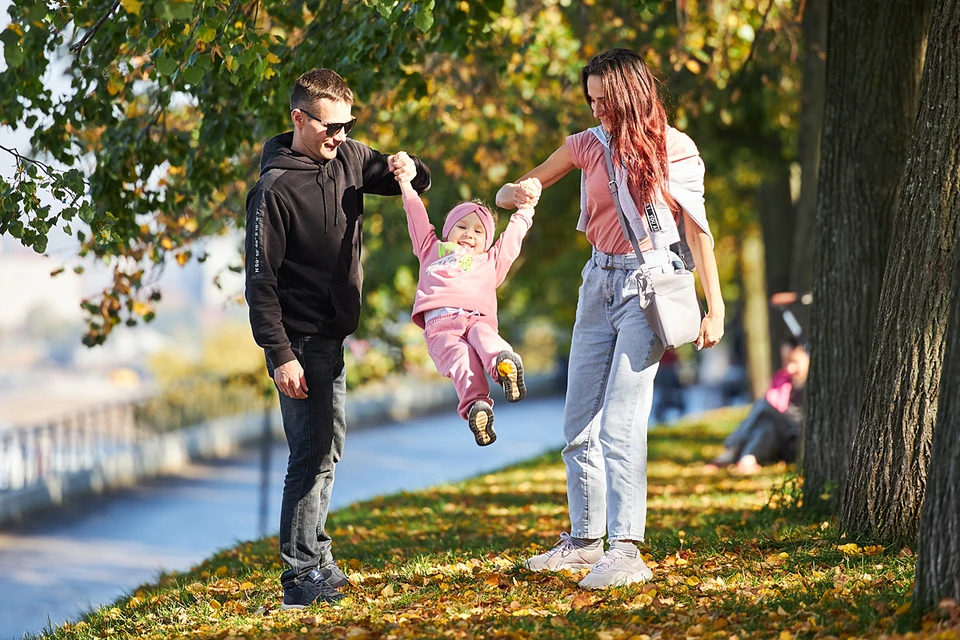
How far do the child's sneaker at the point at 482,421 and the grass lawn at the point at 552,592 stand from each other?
28.1 inches

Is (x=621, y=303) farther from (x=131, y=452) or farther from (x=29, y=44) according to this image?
(x=131, y=452)

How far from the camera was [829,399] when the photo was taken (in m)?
6.93

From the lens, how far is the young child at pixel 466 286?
16.1 feet

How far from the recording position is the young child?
491cm

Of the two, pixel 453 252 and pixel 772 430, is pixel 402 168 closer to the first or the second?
pixel 453 252

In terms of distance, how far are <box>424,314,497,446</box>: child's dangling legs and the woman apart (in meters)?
0.43

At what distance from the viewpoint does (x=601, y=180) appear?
4867 mm

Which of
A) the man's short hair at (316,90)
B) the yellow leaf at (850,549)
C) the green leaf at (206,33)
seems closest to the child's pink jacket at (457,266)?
the man's short hair at (316,90)

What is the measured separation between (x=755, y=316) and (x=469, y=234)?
→ 18.0 metres

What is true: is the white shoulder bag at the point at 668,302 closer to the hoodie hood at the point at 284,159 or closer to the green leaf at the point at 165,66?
the hoodie hood at the point at 284,159

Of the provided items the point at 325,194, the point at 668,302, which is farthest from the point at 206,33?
the point at 668,302

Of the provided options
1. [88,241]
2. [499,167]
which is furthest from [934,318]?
[499,167]

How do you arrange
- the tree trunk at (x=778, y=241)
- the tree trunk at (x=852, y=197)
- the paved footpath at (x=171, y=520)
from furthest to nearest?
the tree trunk at (x=778, y=241) < the paved footpath at (x=171, y=520) < the tree trunk at (x=852, y=197)

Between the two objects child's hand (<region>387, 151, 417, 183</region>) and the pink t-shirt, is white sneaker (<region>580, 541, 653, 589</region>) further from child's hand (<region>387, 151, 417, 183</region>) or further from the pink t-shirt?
child's hand (<region>387, 151, 417, 183</region>)
